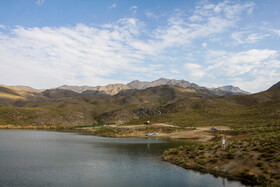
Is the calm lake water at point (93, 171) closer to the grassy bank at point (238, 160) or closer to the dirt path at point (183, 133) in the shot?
the grassy bank at point (238, 160)

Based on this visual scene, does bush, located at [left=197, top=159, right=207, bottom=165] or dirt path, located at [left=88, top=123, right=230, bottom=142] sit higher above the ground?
dirt path, located at [left=88, top=123, right=230, bottom=142]

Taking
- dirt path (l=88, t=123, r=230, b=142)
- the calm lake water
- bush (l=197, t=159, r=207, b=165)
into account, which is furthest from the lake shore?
dirt path (l=88, t=123, r=230, b=142)

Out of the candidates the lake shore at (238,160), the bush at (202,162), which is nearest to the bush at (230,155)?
the lake shore at (238,160)

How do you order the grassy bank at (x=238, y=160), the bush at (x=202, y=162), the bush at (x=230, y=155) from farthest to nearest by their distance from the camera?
the bush at (x=202, y=162)
the bush at (x=230, y=155)
the grassy bank at (x=238, y=160)

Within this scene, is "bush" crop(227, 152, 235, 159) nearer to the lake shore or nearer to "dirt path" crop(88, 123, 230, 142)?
the lake shore

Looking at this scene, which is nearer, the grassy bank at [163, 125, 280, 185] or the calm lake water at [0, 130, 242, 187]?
the calm lake water at [0, 130, 242, 187]

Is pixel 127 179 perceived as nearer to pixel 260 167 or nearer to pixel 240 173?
pixel 240 173

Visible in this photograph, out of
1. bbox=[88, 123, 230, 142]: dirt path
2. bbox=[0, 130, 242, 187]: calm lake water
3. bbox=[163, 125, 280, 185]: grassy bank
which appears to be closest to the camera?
bbox=[0, 130, 242, 187]: calm lake water

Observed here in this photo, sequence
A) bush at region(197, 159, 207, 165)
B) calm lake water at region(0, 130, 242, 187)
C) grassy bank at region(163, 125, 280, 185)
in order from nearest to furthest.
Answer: calm lake water at region(0, 130, 242, 187) < grassy bank at region(163, 125, 280, 185) < bush at region(197, 159, 207, 165)

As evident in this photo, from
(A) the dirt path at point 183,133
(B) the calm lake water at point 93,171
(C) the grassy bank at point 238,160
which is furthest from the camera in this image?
(A) the dirt path at point 183,133

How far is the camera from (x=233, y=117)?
102 m

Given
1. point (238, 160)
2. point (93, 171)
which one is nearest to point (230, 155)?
point (238, 160)

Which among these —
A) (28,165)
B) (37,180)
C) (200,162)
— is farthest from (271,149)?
(28,165)

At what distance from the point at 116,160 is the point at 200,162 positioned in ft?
44.4
